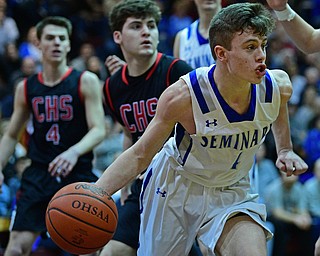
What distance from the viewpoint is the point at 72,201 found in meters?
4.26

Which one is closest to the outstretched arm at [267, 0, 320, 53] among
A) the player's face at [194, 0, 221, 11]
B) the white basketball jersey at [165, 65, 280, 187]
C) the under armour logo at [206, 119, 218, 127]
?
the white basketball jersey at [165, 65, 280, 187]

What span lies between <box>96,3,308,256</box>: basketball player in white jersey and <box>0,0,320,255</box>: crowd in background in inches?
158

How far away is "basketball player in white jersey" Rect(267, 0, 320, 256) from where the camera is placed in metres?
5.05

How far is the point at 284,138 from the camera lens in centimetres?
493

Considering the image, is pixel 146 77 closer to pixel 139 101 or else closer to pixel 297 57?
pixel 139 101

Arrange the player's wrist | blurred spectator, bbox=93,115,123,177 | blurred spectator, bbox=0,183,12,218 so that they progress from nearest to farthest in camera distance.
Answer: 1. the player's wrist
2. blurred spectator, bbox=0,183,12,218
3. blurred spectator, bbox=93,115,123,177

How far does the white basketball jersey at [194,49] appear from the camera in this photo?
679 cm

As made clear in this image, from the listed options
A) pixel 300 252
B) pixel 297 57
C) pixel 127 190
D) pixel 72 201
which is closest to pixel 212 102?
pixel 72 201

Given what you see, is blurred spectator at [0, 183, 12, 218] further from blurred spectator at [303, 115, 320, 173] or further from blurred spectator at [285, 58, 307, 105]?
blurred spectator at [285, 58, 307, 105]

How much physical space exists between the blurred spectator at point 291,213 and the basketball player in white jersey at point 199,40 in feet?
10.0

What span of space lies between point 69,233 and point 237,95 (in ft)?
4.58

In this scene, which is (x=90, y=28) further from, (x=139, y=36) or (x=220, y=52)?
(x=220, y=52)

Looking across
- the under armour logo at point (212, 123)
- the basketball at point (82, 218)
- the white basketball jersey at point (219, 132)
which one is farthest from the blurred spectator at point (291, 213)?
the basketball at point (82, 218)

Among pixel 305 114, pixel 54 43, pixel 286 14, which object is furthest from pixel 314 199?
pixel 286 14
